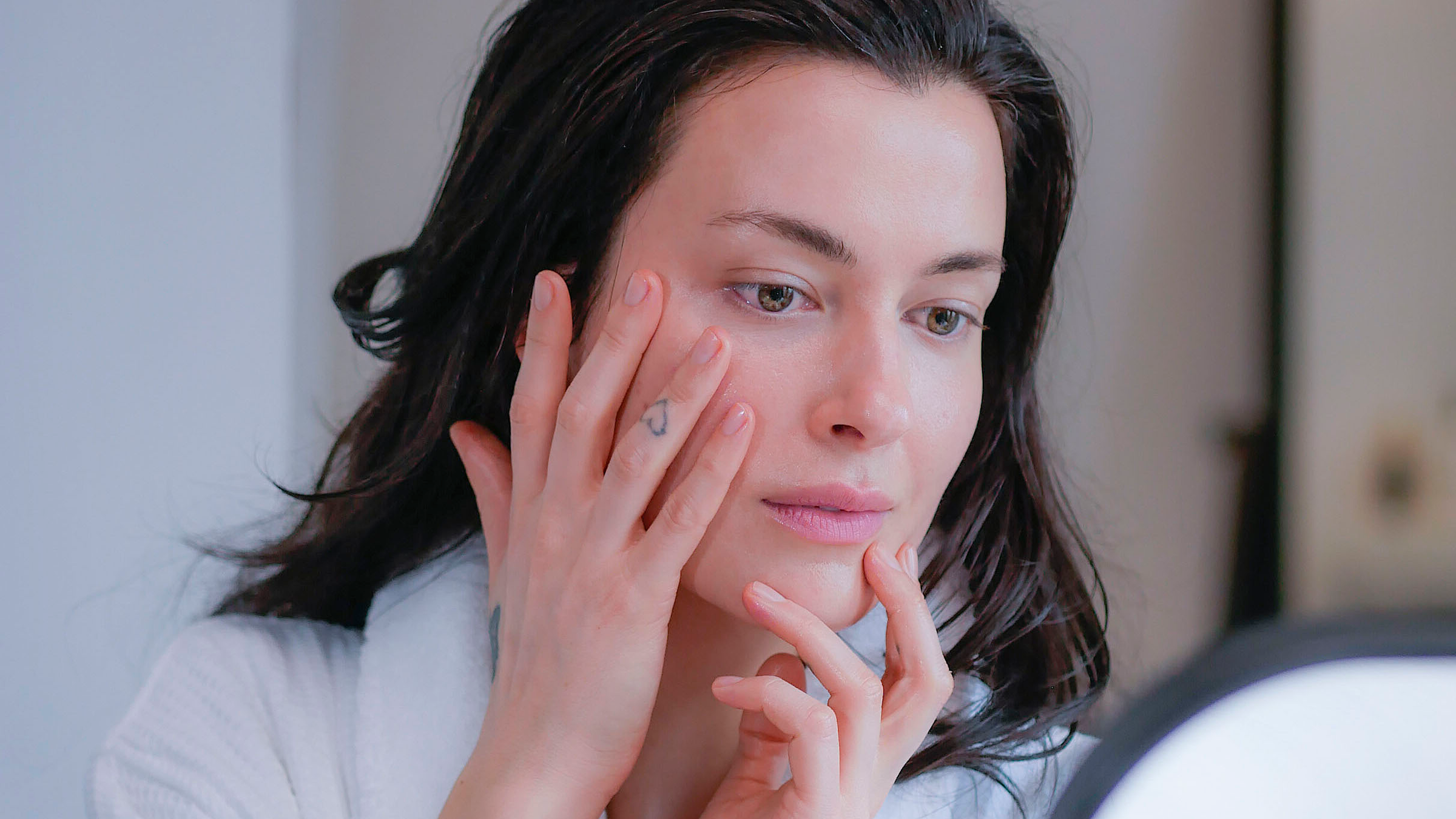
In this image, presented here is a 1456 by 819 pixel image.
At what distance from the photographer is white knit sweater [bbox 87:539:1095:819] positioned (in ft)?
2.19

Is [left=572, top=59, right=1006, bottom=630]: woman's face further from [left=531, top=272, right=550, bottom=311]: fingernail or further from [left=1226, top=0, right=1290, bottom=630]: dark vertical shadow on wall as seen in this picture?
[left=1226, top=0, right=1290, bottom=630]: dark vertical shadow on wall

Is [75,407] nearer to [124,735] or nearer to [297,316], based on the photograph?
[297,316]

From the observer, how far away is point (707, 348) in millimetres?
569

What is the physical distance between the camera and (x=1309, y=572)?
0.78 metres

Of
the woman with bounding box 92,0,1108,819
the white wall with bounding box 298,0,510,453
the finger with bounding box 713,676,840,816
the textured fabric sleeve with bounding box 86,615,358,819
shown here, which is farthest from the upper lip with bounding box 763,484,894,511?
the white wall with bounding box 298,0,510,453

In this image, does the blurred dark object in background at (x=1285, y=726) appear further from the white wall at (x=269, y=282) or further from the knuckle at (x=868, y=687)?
the white wall at (x=269, y=282)

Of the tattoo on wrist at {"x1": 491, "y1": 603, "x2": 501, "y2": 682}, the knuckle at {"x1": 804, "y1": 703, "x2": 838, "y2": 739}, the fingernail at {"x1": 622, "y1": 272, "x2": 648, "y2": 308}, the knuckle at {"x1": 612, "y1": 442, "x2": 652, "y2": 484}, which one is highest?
the fingernail at {"x1": 622, "y1": 272, "x2": 648, "y2": 308}

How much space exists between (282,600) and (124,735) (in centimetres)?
18

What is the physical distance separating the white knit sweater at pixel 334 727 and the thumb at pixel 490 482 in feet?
0.22

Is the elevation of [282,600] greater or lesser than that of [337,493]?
lesser

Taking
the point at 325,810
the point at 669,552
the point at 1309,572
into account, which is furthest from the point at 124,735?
the point at 1309,572

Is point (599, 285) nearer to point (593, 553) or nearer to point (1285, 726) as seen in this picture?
point (593, 553)

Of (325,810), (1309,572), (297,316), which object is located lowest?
(325,810)

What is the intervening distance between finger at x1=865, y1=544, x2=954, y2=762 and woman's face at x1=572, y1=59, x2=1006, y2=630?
0.05 ft
